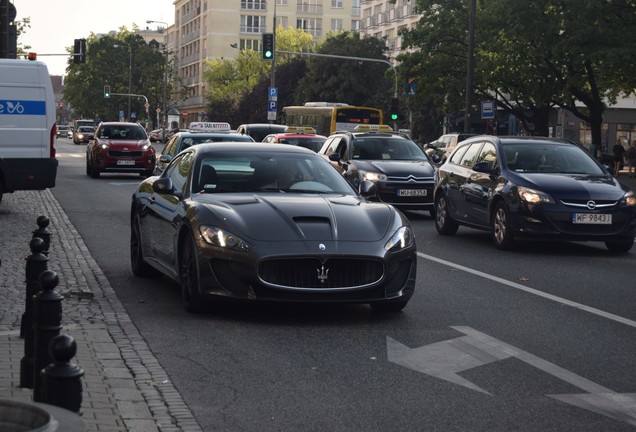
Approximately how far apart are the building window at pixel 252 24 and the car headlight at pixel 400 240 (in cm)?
13433

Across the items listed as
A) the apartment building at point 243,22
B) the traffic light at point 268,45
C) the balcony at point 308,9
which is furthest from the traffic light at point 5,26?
the balcony at point 308,9

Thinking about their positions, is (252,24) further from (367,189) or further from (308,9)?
(367,189)

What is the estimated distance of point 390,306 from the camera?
9.87 metres

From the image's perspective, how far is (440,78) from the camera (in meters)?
62.4

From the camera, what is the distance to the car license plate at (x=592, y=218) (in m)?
15.7

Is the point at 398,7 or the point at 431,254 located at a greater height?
the point at 398,7

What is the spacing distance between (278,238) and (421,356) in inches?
68.5

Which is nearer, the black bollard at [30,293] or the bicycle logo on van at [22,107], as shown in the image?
the black bollard at [30,293]

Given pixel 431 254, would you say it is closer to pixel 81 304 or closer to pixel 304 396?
pixel 81 304

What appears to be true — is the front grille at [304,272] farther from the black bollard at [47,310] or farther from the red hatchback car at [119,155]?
the red hatchback car at [119,155]

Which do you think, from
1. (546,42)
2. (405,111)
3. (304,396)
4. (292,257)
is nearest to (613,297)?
(292,257)

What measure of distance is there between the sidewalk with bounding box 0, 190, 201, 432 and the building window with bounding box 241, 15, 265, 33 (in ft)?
429

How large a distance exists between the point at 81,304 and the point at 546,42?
1382 inches

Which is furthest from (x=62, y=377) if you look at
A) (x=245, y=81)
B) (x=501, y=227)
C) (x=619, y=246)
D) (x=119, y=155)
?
(x=245, y=81)
